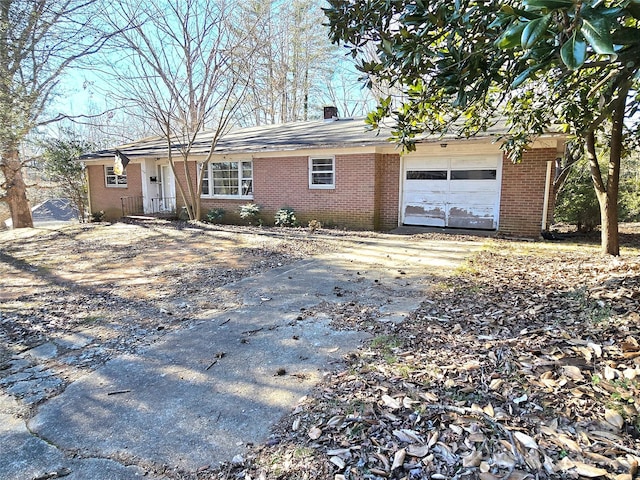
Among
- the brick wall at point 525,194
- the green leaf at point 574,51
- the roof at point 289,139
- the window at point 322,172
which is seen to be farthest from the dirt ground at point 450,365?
the window at point 322,172

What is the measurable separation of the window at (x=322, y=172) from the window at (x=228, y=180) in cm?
264

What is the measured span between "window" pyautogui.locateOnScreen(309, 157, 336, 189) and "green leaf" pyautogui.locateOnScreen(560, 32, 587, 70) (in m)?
11.2

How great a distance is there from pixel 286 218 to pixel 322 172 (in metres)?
1.94

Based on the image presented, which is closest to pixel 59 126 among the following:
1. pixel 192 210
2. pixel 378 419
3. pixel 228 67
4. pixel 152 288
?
pixel 192 210

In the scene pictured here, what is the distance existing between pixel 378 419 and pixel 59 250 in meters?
10.0

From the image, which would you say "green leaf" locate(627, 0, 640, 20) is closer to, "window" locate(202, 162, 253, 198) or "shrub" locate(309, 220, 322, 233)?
"shrub" locate(309, 220, 322, 233)

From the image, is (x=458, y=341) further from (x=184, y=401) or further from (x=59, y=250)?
(x=59, y=250)

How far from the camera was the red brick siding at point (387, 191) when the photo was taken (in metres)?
12.0

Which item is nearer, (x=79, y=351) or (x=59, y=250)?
(x=79, y=351)

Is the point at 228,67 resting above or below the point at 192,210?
above

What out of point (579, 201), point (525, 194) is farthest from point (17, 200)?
point (579, 201)

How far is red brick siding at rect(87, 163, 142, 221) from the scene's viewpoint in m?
16.7

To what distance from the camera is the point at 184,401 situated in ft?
9.42

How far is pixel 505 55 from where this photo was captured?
10.0 feet
